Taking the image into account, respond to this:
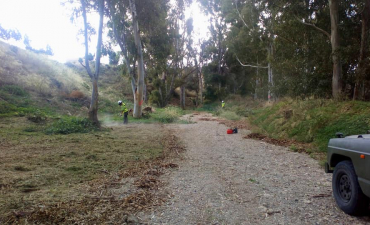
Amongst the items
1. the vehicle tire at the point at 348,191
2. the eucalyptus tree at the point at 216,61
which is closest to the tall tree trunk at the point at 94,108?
the vehicle tire at the point at 348,191

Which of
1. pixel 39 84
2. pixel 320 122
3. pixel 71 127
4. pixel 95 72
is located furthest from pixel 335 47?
pixel 39 84

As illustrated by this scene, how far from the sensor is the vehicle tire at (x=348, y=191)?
3.32m

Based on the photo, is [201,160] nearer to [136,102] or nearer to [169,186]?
[169,186]

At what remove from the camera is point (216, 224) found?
137 inches

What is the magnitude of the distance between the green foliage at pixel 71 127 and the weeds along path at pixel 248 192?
663 centimetres

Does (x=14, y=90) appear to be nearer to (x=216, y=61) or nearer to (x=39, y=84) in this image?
(x=39, y=84)

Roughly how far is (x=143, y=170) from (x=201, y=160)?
193 cm

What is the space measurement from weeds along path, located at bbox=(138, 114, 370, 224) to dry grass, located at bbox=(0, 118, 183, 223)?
490 millimetres

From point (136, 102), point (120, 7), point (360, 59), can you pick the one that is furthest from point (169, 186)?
point (136, 102)

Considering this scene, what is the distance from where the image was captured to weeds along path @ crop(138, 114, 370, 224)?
3615 millimetres

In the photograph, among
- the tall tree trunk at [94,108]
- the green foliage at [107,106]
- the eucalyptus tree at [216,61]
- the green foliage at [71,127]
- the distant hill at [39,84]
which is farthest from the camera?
the eucalyptus tree at [216,61]

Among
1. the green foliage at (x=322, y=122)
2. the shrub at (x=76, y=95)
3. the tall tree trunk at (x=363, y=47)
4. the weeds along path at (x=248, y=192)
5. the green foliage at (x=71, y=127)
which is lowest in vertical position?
the weeds along path at (x=248, y=192)

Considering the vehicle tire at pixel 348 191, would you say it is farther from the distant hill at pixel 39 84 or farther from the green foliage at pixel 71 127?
the distant hill at pixel 39 84

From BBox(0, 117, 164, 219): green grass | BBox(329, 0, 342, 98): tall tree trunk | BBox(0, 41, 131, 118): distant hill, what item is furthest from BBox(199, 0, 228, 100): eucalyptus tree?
BBox(0, 117, 164, 219): green grass
